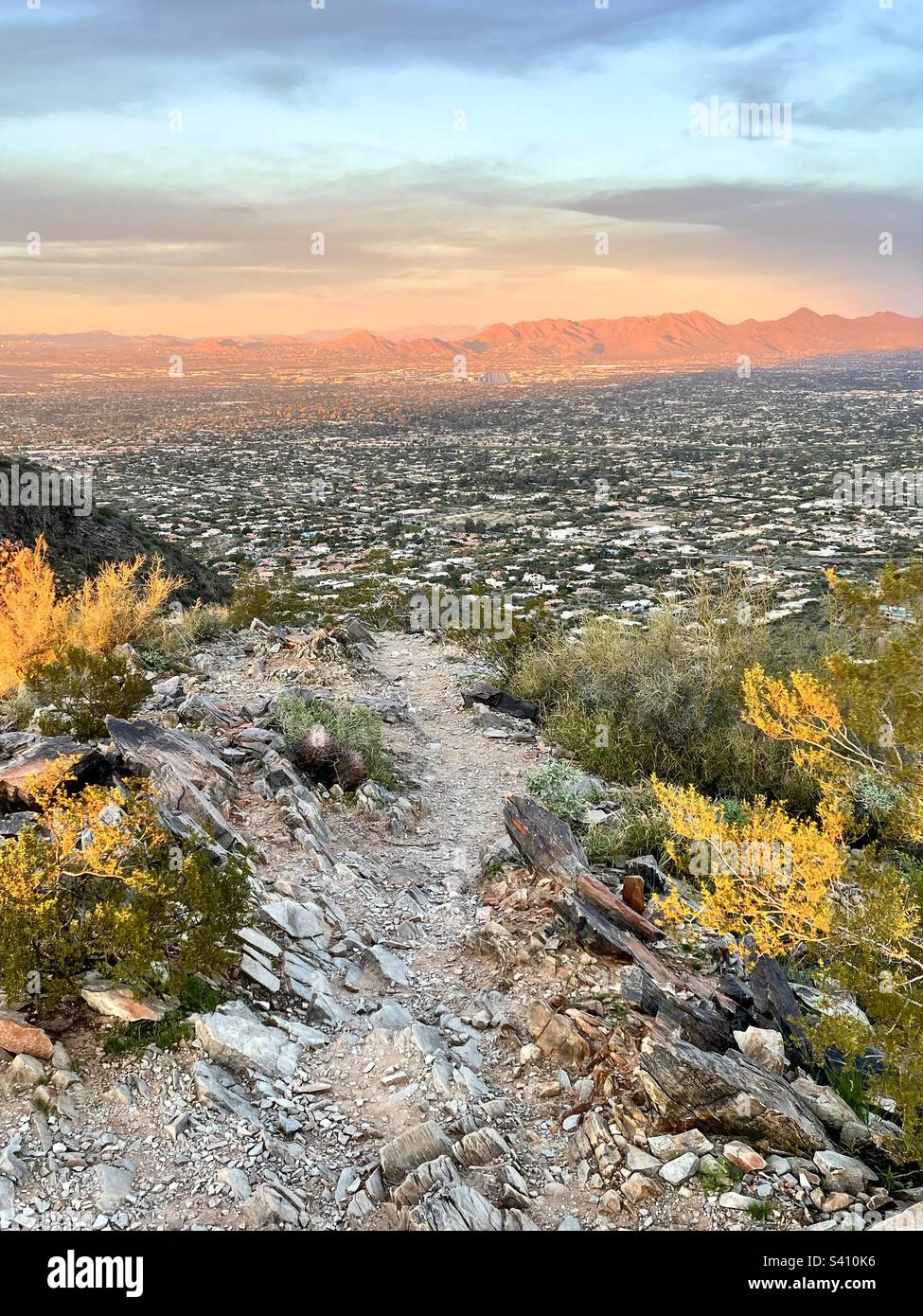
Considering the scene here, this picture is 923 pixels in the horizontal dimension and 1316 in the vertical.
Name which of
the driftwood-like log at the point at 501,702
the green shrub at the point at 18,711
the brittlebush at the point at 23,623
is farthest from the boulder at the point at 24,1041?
the driftwood-like log at the point at 501,702

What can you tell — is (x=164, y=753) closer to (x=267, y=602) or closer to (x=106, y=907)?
(x=106, y=907)

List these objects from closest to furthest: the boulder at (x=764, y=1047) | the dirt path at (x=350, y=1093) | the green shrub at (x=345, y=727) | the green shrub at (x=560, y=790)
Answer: the dirt path at (x=350, y=1093), the boulder at (x=764, y=1047), the green shrub at (x=560, y=790), the green shrub at (x=345, y=727)

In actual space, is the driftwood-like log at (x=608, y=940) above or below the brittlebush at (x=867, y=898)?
below

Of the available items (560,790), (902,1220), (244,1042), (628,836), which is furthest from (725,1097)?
(560,790)

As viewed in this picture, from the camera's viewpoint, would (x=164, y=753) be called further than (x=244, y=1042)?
Yes

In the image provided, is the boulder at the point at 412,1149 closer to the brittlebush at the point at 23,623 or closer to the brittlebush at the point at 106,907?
the brittlebush at the point at 106,907

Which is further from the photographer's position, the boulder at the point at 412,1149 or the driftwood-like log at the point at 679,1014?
the driftwood-like log at the point at 679,1014
